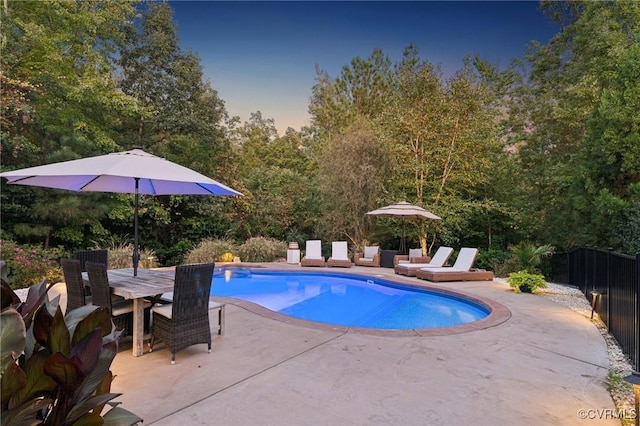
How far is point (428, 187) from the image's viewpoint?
14.5m

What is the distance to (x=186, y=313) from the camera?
387cm

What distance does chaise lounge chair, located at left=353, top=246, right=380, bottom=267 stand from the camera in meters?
12.1

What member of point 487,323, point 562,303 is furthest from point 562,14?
point 487,323

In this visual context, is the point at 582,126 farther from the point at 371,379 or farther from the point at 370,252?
the point at 371,379

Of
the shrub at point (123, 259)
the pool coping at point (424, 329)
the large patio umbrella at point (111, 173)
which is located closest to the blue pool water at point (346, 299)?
the pool coping at point (424, 329)

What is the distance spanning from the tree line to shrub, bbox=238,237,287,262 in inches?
75.2

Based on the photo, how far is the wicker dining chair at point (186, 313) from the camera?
3.76 meters

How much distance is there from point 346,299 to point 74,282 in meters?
5.76

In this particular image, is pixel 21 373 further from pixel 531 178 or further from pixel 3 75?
pixel 531 178

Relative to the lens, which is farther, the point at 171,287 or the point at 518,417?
the point at 171,287

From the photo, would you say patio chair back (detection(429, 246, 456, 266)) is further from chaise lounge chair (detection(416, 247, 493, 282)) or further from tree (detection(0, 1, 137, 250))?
Result: tree (detection(0, 1, 137, 250))

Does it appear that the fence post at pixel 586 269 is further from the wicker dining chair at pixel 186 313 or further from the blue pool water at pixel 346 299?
the wicker dining chair at pixel 186 313

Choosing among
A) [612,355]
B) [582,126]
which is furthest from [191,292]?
[582,126]

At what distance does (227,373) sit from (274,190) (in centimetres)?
1344
